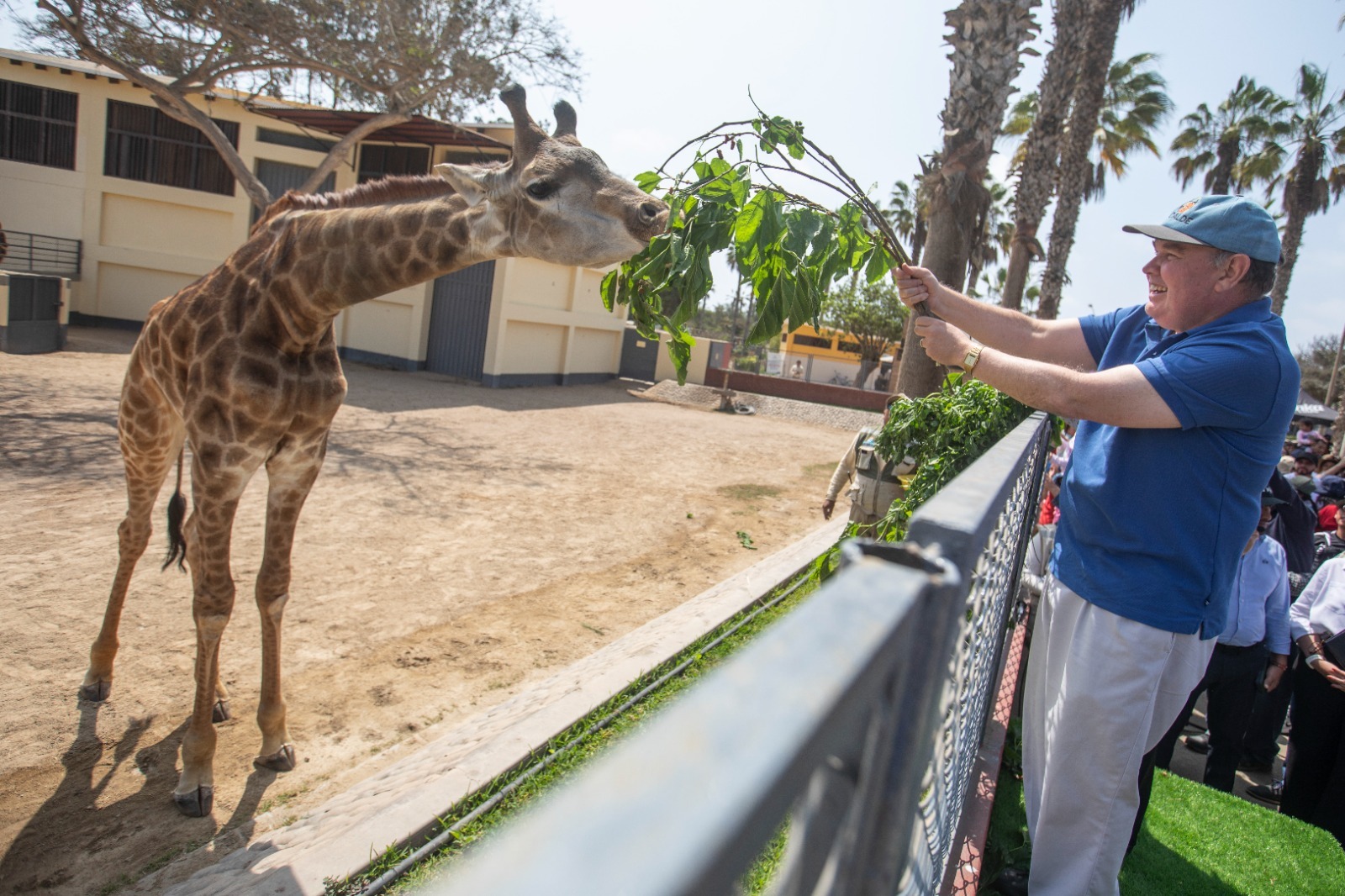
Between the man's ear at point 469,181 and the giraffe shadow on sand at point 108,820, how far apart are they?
2.72m

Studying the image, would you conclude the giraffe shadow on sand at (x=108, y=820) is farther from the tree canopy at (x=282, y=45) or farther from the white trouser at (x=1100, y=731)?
the tree canopy at (x=282, y=45)

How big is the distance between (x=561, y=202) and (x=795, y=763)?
9.17 feet

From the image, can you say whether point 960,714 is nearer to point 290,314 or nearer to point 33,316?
point 290,314

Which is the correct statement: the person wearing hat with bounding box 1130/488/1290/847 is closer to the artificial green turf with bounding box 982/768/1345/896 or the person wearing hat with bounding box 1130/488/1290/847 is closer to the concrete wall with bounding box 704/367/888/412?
the artificial green turf with bounding box 982/768/1345/896

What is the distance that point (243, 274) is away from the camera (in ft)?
12.4

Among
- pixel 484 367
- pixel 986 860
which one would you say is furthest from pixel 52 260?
pixel 986 860

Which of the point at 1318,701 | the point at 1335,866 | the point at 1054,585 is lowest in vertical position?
the point at 1335,866

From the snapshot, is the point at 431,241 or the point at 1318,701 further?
the point at 1318,701

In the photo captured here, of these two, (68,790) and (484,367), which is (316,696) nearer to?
(68,790)

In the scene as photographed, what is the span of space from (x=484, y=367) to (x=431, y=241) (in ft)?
53.1

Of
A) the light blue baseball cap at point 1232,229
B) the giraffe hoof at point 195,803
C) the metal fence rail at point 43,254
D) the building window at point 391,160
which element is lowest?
the giraffe hoof at point 195,803

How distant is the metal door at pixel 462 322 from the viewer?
63.1 ft

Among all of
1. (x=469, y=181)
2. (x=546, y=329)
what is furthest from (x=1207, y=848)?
(x=546, y=329)

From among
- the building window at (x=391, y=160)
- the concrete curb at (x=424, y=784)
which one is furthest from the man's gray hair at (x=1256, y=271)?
the building window at (x=391, y=160)
